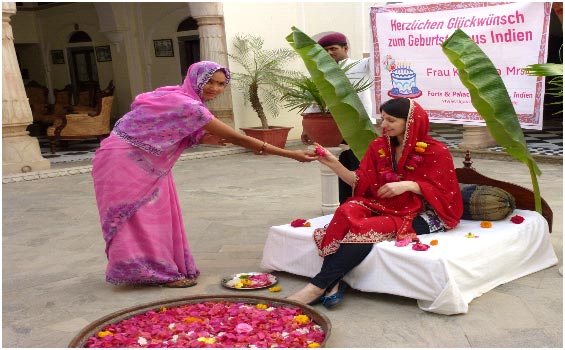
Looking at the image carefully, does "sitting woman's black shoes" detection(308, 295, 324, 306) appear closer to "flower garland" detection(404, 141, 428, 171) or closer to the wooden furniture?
the wooden furniture

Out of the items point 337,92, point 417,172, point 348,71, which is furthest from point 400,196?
point 348,71

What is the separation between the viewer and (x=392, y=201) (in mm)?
3434

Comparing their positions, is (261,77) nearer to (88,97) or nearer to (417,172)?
(88,97)

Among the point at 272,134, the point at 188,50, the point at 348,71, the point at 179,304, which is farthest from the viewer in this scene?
the point at 188,50

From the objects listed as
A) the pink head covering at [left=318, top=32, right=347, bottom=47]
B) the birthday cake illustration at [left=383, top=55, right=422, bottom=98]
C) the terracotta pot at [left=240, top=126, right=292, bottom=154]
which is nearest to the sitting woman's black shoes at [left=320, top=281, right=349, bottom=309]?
the pink head covering at [left=318, top=32, right=347, bottom=47]

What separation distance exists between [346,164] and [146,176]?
5.39ft

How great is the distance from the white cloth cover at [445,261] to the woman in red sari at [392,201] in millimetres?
94

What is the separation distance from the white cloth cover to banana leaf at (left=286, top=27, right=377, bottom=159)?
0.68 meters

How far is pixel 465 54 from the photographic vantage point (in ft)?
11.6

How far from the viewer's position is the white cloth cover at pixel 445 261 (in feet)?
9.96

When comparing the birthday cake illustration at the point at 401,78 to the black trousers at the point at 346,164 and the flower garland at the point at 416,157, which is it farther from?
the flower garland at the point at 416,157

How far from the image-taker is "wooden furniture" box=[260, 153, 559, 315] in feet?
9.99

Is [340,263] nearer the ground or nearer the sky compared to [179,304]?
nearer the sky

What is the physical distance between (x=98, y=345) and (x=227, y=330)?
0.55m
